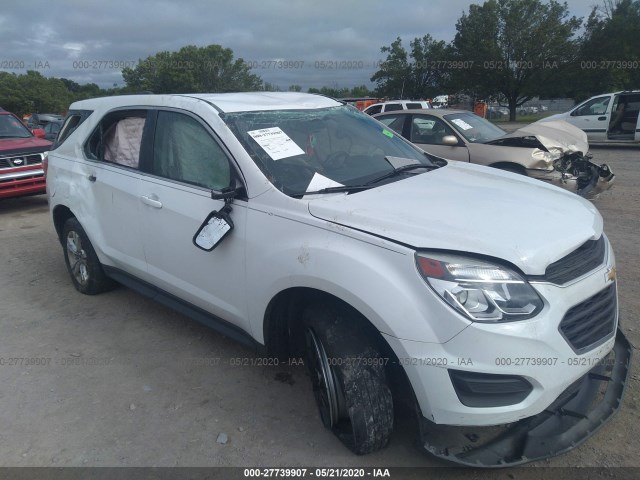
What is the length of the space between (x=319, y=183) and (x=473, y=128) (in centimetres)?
589

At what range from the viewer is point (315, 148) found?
10.5 feet

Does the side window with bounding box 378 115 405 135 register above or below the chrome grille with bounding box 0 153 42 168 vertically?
above

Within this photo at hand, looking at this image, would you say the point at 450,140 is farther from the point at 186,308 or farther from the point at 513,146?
the point at 186,308

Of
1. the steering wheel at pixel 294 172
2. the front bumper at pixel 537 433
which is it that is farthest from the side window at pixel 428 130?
the front bumper at pixel 537 433

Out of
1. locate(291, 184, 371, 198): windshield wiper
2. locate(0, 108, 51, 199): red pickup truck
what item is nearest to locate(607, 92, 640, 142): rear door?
locate(291, 184, 371, 198): windshield wiper

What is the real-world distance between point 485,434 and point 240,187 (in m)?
1.86

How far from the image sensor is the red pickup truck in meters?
8.48

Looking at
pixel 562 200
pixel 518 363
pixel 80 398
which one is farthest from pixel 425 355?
pixel 80 398

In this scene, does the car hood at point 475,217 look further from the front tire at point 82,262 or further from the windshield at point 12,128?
the windshield at point 12,128

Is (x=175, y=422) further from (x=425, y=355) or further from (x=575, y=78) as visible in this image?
(x=575, y=78)

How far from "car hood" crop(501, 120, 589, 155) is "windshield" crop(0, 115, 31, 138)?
8820mm

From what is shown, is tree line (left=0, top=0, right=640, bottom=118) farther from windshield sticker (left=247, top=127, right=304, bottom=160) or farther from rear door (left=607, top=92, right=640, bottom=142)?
windshield sticker (left=247, top=127, right=304, bottom=160)

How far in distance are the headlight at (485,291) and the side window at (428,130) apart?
6020 millimetres

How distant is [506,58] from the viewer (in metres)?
35.9
